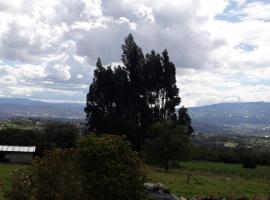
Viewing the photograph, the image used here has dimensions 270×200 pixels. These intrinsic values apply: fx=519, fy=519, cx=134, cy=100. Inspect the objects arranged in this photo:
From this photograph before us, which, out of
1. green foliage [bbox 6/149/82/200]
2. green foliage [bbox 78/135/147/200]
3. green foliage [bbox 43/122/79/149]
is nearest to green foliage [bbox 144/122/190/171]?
green foliage [bbox 43/122/79/149]

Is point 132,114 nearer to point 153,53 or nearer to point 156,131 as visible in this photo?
point 153,53

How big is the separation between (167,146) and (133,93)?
2444cm

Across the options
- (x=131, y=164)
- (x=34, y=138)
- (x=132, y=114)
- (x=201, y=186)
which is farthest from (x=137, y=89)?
(x=131, y=164)

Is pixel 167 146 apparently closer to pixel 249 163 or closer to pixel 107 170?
pixel 249 163

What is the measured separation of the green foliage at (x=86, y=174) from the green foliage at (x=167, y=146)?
41.4m

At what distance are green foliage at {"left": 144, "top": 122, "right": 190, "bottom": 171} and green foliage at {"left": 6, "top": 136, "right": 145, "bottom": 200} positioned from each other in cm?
4139

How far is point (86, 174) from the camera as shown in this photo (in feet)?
55.6

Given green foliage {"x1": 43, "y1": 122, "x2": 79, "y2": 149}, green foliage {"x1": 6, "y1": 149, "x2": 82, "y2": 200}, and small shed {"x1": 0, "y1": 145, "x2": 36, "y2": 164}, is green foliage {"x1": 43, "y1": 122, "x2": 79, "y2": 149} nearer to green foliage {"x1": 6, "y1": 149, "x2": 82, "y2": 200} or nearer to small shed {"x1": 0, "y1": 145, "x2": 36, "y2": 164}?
small shed {"x1": 0, "y1": 145, "x2": 36, "y2": 164}

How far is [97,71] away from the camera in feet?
280

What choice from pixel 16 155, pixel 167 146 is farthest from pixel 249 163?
pixel 16 155

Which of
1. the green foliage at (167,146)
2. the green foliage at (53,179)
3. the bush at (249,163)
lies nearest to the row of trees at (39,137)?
the green foliage at (167,146)

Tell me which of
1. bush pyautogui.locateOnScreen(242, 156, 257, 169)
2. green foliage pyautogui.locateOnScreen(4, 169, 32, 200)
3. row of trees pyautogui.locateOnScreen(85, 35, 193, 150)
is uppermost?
row of trees pyautogui.locateOnScreen(85, 35, 193, 150)

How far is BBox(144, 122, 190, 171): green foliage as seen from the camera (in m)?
58.9

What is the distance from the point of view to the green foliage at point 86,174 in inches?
656
